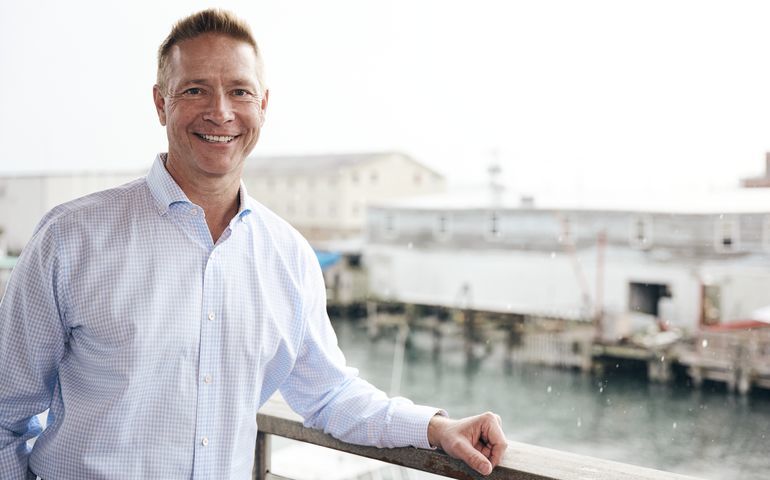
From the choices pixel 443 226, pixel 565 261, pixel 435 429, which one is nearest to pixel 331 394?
pixel 435 429

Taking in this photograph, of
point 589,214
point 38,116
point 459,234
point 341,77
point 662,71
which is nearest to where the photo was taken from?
point 38,116

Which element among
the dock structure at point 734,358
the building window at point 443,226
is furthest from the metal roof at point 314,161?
the dock structure at point 734,358

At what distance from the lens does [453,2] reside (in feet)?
51.0

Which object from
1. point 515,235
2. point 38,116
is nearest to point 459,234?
point 515,235

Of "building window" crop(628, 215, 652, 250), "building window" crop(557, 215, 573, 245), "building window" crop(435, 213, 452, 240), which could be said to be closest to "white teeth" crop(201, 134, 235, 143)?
"building window" crop(628, 215, 652, 250)

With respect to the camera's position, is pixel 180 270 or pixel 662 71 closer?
pixel 180 270

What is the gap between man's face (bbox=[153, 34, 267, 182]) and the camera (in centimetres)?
85

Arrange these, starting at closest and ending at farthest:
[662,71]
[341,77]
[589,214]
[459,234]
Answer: [662,71] → [589,214] → [341,77] → [459,234]

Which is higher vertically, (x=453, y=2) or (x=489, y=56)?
(x=453, y=2)

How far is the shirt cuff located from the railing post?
1.00 ft

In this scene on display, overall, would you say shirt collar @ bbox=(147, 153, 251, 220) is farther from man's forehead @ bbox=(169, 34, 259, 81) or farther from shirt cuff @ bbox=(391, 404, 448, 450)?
shirt cuff @ bbox=(391, 404, 448, 450)

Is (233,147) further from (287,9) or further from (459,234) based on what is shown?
(459,234)

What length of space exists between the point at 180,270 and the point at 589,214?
499 inches

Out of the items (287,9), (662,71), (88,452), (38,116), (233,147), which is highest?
(287,9)
